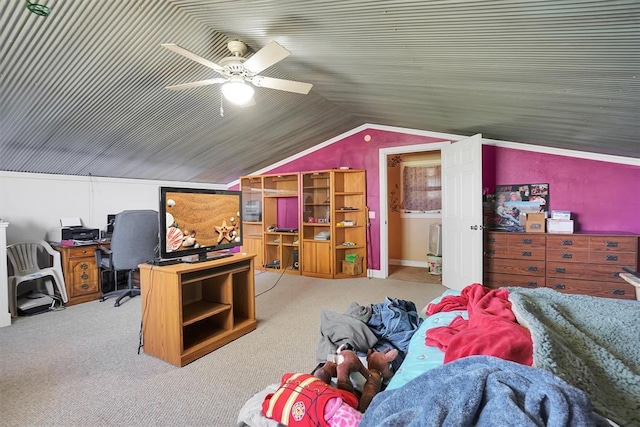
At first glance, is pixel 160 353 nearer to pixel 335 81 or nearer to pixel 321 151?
pixel 335 81

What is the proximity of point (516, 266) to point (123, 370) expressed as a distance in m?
4.29

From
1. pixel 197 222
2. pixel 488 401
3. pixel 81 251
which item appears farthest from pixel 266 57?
pixel 81 251

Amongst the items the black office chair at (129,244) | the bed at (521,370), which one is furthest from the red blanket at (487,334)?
the black office chair at (129,244)

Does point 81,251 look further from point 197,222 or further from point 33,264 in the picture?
point 197,222

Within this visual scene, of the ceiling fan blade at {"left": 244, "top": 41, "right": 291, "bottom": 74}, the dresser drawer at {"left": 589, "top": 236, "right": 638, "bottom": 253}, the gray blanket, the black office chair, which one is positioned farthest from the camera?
the black office chair

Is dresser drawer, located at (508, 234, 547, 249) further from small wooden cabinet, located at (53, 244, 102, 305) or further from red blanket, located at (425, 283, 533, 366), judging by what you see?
small wooden cabinet, located at (53, 244, 102, 305)

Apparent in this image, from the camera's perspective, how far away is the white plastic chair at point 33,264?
3.31 metres

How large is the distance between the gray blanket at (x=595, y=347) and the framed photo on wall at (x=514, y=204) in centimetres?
265

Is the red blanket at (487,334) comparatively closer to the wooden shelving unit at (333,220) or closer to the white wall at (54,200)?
the wooden shelving unit at (333,220)

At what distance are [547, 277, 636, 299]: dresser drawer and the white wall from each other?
6.21 metres

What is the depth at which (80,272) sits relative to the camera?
364 cm

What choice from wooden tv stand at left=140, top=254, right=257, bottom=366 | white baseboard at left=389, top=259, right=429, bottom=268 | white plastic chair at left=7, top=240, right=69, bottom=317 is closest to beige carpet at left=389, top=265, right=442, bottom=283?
white baseboard at left=389, top=259, right=429, bottom=268

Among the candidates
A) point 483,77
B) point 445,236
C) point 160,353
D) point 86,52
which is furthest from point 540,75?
point 160,353

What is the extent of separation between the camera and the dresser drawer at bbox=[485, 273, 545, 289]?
11.7ft
